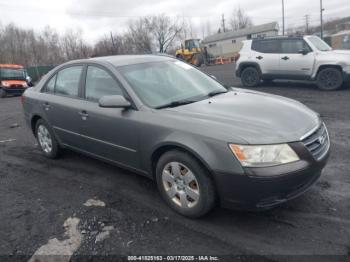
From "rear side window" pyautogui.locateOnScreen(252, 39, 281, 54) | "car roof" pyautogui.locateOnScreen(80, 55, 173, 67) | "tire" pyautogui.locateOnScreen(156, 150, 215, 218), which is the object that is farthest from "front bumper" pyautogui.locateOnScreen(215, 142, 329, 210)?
"rear side window" pyautogui.locateOnScreen(252, 39, 281, 54)

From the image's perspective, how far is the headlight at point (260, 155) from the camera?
2.74m

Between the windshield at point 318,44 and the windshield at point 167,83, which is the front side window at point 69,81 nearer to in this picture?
the windshield at point 167,83

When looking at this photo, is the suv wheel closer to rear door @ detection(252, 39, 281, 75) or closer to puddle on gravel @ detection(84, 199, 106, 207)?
rear door @ detection(252, 39, 281, 75)

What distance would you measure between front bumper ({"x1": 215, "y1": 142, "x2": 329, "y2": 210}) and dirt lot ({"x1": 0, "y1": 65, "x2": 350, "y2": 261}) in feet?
1.13

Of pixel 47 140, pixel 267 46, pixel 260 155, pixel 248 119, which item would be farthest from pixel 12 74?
pixel 260 155

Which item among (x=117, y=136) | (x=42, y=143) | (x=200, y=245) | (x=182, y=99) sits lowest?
(x=200, y=245)

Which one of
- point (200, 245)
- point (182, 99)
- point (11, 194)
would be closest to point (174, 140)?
point (182, 99)

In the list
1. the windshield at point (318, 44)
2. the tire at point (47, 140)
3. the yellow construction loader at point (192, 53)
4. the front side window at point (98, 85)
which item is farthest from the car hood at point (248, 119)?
the yellow construction loader at point (192, 53)

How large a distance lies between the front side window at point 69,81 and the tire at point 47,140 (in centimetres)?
72

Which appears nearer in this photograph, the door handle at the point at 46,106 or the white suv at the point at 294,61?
the door handle at the point at 46,106

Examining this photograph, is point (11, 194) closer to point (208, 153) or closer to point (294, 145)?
point (208, 153)

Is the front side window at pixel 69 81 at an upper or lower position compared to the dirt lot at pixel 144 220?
upper

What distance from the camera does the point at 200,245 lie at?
9.43 feet

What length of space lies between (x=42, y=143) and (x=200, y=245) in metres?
3.74
